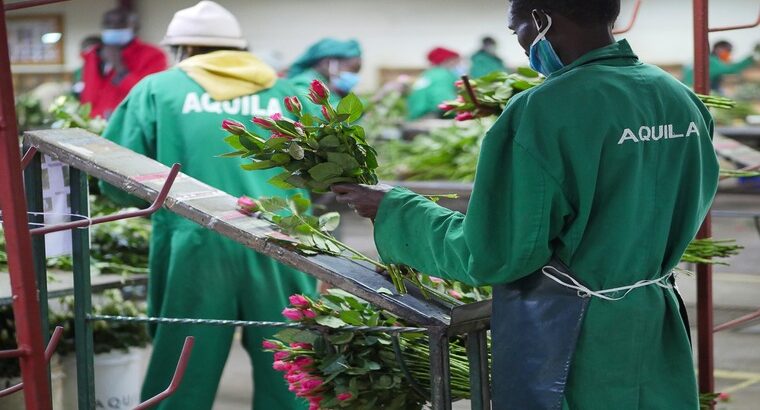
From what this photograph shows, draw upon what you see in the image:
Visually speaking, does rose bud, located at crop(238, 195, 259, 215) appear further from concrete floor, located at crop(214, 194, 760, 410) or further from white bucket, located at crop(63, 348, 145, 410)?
white bucket, located at crop(63, 348, 145, 410)

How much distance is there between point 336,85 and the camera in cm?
726

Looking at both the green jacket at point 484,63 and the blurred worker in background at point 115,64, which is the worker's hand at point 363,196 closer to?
the blurred worker in background at point 115,64

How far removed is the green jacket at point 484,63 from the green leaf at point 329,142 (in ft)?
33.5

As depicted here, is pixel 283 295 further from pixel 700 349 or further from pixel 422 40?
pixel 422 40

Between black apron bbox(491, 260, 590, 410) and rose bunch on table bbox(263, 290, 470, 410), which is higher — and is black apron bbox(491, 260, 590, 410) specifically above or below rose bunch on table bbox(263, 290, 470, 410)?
above

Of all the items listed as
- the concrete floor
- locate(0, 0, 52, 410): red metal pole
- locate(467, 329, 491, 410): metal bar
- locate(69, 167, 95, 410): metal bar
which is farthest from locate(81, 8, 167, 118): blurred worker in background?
locate(0, 0, 52, 410): red metal pole

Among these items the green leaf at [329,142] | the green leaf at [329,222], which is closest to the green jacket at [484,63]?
the green leaf at [329,222]

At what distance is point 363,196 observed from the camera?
2.34 metres

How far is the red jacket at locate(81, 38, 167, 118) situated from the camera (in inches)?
301

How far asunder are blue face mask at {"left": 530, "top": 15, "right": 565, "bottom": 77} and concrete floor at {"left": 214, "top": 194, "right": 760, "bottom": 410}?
3.52 feet

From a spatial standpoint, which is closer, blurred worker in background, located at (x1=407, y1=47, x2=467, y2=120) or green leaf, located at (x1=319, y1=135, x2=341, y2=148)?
green leaf, located at (x1=319, y1=135, x2=341, y2=148)

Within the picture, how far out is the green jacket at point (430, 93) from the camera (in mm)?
11555

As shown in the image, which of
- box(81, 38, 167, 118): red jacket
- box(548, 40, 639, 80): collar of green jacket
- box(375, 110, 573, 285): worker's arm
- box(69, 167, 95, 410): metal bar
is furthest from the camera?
box(81, 38, 167, 118): red jacket

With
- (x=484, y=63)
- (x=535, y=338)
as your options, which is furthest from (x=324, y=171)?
(x=484, y=63)
